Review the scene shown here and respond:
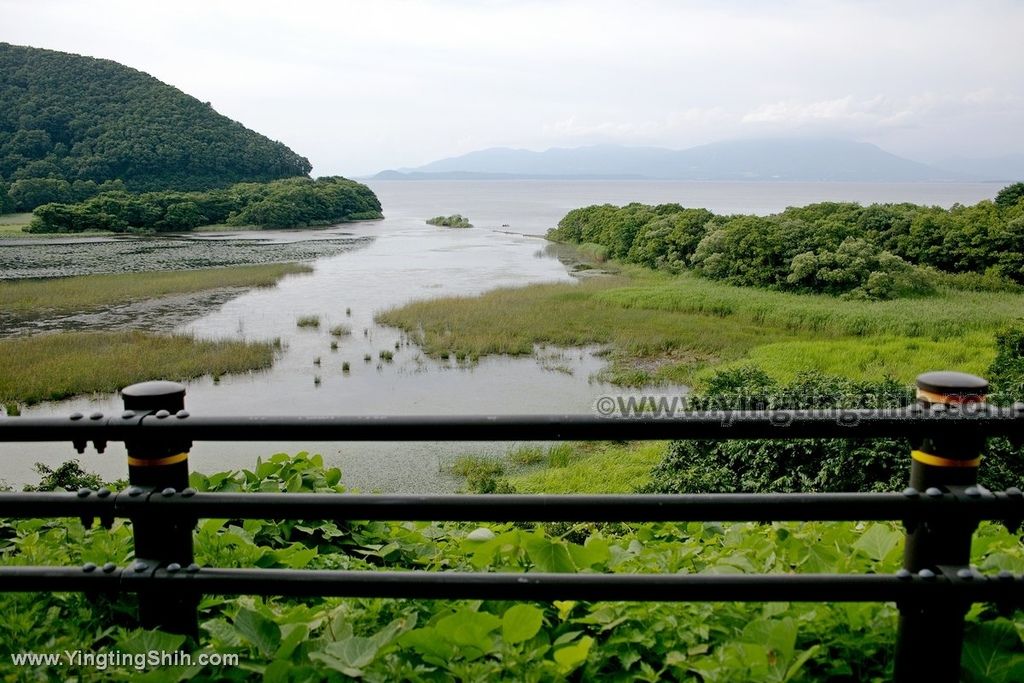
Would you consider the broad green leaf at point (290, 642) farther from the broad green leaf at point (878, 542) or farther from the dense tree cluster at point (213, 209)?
the dense tree cluster at point (213, 209)

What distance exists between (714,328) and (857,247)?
29.9ft

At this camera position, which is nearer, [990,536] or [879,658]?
[879,658]

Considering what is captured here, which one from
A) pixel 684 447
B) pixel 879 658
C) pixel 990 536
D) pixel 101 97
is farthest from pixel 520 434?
pixel 101 97

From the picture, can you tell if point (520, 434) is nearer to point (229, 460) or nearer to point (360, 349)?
point (229, 460)

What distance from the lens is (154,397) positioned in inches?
74.5

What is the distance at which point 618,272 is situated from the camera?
3972 cm

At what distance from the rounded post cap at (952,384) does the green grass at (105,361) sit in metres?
16.8

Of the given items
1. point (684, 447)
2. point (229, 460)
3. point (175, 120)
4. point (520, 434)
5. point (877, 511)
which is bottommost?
point (229, 460)

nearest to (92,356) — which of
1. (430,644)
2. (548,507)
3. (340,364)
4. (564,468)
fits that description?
(340,364)

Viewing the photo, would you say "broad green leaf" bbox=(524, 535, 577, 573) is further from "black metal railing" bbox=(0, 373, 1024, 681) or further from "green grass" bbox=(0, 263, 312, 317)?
"green grass" bbox=(0, 263, 312, 317)

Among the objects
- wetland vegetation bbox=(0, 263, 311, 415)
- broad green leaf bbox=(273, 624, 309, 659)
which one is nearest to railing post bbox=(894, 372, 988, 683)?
broad green leaf bbox=(273, 624, 309, 659)

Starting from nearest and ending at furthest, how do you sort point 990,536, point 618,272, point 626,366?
point 990,536, point 626,366, point 618,272

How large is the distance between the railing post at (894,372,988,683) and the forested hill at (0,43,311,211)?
84.0 m

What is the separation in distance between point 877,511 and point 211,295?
103ft
